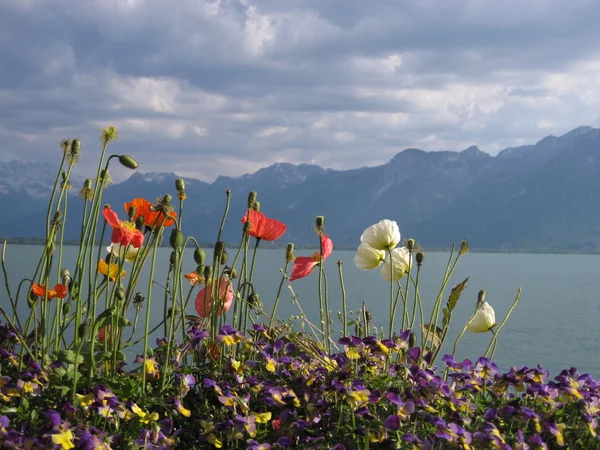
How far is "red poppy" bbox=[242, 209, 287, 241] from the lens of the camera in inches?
117

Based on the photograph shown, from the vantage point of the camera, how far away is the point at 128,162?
96.0 inches

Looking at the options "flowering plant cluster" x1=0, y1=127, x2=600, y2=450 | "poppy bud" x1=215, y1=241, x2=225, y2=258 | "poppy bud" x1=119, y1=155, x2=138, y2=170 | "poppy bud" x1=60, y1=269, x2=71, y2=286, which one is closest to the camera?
"flowering plant cluster" x1=0, y1=127, x2=600, y2=450

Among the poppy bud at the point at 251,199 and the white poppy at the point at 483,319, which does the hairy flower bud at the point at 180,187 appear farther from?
the white poppy at the point at 483,319

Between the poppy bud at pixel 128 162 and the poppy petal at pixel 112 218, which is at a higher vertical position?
the poppy bud at pixel 128 162

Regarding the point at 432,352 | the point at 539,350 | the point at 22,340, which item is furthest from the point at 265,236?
the point at 539,350

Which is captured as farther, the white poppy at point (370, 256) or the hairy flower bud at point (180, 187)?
the white poppy at point (370, 256)

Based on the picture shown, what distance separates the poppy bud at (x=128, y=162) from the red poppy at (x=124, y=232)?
0.81ft

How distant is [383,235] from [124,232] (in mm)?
1127

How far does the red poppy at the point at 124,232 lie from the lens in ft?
8.50

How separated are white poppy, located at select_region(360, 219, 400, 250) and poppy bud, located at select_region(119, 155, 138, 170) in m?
1.11

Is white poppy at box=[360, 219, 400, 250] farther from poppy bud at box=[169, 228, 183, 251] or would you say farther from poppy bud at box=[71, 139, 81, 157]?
poppy bud at box=[71, 139, 81, 157]

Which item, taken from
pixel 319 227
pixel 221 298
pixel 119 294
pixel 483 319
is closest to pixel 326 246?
pixel 319 227

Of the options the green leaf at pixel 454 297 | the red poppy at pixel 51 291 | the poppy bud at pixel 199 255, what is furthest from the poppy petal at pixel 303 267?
the red poppy at pixel 51 291

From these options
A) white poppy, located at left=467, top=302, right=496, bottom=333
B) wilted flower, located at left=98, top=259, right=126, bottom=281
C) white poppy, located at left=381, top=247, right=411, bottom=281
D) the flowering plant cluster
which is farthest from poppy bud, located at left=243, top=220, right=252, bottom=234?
white poppy, located at left=467, top=302, right=496, bottom=333
